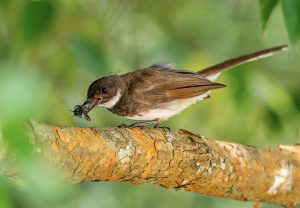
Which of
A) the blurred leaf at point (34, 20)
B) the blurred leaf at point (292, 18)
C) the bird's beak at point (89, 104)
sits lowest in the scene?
the bird's beak at point (89, 104)

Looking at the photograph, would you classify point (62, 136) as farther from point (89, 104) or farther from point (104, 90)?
point (104, 90)

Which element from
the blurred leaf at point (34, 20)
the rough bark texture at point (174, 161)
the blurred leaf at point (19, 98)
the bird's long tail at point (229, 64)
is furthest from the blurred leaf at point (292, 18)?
the bird's long tail at point (229, 64)

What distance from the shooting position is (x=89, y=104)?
4797mm

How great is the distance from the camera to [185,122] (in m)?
5.44

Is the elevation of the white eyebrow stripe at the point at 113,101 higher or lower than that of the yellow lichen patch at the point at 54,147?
higher

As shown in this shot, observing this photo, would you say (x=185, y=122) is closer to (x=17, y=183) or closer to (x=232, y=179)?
(x=232, y=179)

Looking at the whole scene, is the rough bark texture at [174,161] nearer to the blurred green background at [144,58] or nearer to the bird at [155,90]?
the blurred green background at [144,58]

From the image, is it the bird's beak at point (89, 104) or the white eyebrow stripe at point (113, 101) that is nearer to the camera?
the bird's beak at point (89, 104)

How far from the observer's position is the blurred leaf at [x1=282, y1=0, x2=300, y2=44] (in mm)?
2854

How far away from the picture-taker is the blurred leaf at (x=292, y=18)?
9.36ft

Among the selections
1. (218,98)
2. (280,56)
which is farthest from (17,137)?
(280,56)

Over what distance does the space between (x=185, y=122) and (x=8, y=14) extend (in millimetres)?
1720

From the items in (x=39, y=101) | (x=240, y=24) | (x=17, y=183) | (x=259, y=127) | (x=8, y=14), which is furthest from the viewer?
(x=240, y=24)

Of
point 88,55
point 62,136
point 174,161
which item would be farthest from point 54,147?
point 88,55
